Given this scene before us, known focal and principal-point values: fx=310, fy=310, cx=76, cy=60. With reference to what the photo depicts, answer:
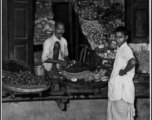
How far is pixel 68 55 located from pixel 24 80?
2.25 metres

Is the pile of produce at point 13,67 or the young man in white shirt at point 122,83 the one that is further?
the pile of produce at point 13,67

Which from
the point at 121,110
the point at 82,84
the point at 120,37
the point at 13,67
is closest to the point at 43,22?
the point at 13,67

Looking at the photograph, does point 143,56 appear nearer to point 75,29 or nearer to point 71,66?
point 71,66

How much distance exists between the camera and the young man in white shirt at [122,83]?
4324mm

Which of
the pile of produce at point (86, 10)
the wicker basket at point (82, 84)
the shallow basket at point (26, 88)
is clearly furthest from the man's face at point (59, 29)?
the pile of produce at point (86, 10)

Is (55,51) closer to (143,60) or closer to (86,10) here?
(143,60)

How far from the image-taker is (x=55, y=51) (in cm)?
548

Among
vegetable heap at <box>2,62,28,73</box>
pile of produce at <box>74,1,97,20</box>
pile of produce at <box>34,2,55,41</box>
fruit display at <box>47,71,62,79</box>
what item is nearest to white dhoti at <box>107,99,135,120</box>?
fruit display at <box>47,71,62,79</box>

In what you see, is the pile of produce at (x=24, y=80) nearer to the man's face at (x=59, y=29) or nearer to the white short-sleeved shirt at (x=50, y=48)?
the white short-sleeved shirt at (x=50, y=48)

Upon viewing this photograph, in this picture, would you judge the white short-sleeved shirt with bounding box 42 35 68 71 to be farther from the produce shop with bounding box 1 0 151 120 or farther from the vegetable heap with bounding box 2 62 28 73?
the vegetable heap with bounding box 2 62 28 73

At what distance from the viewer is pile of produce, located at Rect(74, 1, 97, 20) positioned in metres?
8.25

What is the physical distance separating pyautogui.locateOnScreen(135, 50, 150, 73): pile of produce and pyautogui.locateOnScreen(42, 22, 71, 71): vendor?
137cm

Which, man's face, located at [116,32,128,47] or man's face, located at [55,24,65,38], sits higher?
man's face, located at [55,24,65,38]

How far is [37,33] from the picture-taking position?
793 centimetres
